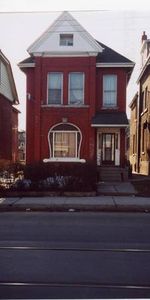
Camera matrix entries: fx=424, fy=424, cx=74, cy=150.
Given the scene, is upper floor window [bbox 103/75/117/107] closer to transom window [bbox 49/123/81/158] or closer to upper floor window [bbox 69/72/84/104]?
upper floor window [bbox 69/72/84/104]

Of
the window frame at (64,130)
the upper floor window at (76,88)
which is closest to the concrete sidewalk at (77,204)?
the window frame at (64,130)

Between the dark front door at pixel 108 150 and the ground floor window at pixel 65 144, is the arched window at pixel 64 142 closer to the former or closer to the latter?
the ground floor window at pixel 65 144

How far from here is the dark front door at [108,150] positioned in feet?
36.6

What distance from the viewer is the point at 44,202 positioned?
922 cm

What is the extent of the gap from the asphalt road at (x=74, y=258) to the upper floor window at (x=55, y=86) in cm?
583

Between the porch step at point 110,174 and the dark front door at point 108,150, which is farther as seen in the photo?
the dark front door at point 108,150

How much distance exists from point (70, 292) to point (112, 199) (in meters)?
6.51

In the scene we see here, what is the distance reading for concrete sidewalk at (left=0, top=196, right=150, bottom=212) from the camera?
8609 millimetres

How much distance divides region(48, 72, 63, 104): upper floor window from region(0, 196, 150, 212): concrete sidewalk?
383 cm

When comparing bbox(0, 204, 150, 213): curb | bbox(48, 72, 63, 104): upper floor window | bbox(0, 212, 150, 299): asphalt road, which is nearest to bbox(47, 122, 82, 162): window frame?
bbox(48, 72, 63, 104): upper floor window

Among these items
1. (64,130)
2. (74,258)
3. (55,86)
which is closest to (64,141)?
(64,130)

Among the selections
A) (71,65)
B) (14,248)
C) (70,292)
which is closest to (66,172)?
(71,65)

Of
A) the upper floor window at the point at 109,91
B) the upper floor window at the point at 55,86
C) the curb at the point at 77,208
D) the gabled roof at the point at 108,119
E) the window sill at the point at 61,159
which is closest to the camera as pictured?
the curb at the point at 77,208

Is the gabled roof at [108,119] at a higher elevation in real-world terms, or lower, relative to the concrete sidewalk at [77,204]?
higher
